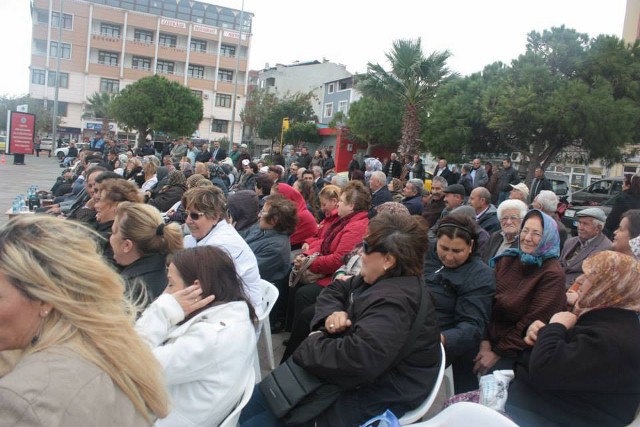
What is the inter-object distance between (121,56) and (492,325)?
2268 inches

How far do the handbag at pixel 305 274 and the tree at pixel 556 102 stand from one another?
12.1m

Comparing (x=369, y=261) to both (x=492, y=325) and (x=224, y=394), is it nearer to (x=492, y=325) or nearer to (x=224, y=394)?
(x=224, y=394)

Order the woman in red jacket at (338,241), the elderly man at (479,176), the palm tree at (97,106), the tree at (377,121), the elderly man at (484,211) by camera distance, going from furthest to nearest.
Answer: the palm tree at (97,106), the tree at (377,121), the elderly man at (479,176), the elderly man at (484,211), the woman in red jacket at (338,241)

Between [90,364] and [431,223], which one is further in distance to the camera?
[431,223]

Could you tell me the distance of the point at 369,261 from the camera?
2.64 metres

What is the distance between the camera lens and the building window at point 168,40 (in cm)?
5581

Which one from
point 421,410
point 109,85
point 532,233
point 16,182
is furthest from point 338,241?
point 109,85

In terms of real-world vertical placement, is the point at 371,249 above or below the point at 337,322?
above

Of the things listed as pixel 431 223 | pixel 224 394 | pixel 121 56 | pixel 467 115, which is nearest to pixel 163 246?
pixel 224 394

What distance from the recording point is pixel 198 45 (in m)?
57.9

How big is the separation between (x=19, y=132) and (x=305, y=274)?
1046 inches

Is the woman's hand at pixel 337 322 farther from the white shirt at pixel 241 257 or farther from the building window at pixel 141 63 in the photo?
the building window at pixel 141 63

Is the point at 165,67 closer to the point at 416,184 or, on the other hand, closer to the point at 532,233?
the point at 416,184

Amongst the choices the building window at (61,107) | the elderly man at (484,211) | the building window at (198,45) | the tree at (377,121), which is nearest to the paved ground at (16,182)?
the elderly man at (484,211)
